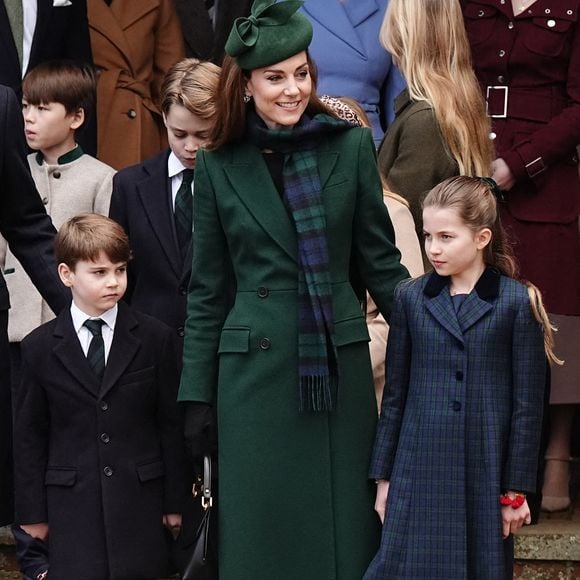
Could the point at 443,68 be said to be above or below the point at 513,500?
above

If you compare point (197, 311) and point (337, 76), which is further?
point (337, 76)

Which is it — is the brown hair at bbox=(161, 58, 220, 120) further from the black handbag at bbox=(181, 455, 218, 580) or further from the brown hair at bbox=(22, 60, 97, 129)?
the black handbag at bbox=(181, 455, 218, 580)

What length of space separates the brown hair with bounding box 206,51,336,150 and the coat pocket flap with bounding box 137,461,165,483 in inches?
38.4

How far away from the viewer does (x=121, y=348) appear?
206 inches

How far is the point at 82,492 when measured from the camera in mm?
5152

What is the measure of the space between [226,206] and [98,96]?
7.52 ft

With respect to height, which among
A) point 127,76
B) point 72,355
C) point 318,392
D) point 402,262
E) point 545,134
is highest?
point 127,76

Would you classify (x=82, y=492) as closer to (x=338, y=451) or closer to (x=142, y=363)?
(x=142, y=363)

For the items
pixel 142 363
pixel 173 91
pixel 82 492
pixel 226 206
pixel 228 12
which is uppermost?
pixel 228 12

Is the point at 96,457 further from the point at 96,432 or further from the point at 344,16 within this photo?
the point at 344,16

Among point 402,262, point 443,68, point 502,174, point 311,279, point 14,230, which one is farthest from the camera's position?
point 502,174

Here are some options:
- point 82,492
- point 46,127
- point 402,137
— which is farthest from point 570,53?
point 82,492

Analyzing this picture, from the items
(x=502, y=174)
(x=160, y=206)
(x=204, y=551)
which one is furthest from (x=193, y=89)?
(x=204, y=551)

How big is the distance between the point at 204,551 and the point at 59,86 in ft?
7.25
